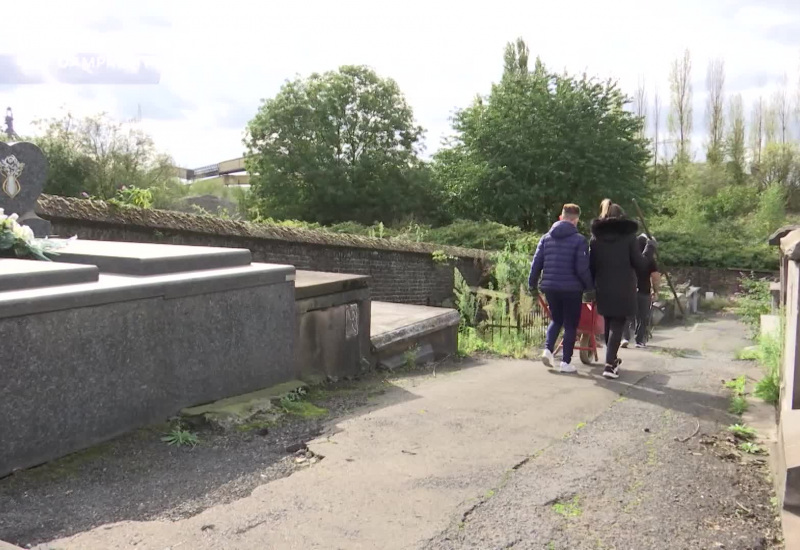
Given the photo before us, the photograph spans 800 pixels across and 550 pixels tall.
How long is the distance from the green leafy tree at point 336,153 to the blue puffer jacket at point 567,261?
22.2 m

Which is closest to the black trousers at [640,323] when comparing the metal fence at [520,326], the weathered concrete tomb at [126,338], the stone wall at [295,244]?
the metal fence at [520,326]

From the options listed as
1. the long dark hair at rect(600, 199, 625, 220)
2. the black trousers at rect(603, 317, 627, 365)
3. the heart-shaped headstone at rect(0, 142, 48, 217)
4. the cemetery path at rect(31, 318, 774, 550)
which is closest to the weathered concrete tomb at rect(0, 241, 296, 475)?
the cemetery path at rect(31, 318, 774, 550)

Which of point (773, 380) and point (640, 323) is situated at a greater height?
point (773, 380)

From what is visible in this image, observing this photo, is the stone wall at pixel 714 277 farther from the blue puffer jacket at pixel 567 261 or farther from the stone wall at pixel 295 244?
the blue puffer jacket at pixel 567 261

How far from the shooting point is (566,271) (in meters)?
6.96

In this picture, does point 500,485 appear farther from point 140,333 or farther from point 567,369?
point 567,369

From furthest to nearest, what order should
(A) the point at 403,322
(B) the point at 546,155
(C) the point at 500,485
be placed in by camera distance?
(B) the point at 546,155, (A) the point at 403,322, (C) the point at 500,485

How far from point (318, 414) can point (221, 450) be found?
3.12 ft

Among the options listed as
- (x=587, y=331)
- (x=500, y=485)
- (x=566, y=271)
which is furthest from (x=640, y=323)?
(x=500, y=485)

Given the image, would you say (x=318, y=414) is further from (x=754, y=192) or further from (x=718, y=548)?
(x=754, y=192)

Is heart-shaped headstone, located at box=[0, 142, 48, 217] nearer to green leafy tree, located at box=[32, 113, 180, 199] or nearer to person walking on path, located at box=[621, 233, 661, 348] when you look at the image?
person walking on path, located at box=[621, 233, 661, 348]

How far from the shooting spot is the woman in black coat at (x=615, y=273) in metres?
6.95

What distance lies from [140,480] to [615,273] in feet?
16.2

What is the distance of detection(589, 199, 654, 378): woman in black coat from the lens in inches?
273
